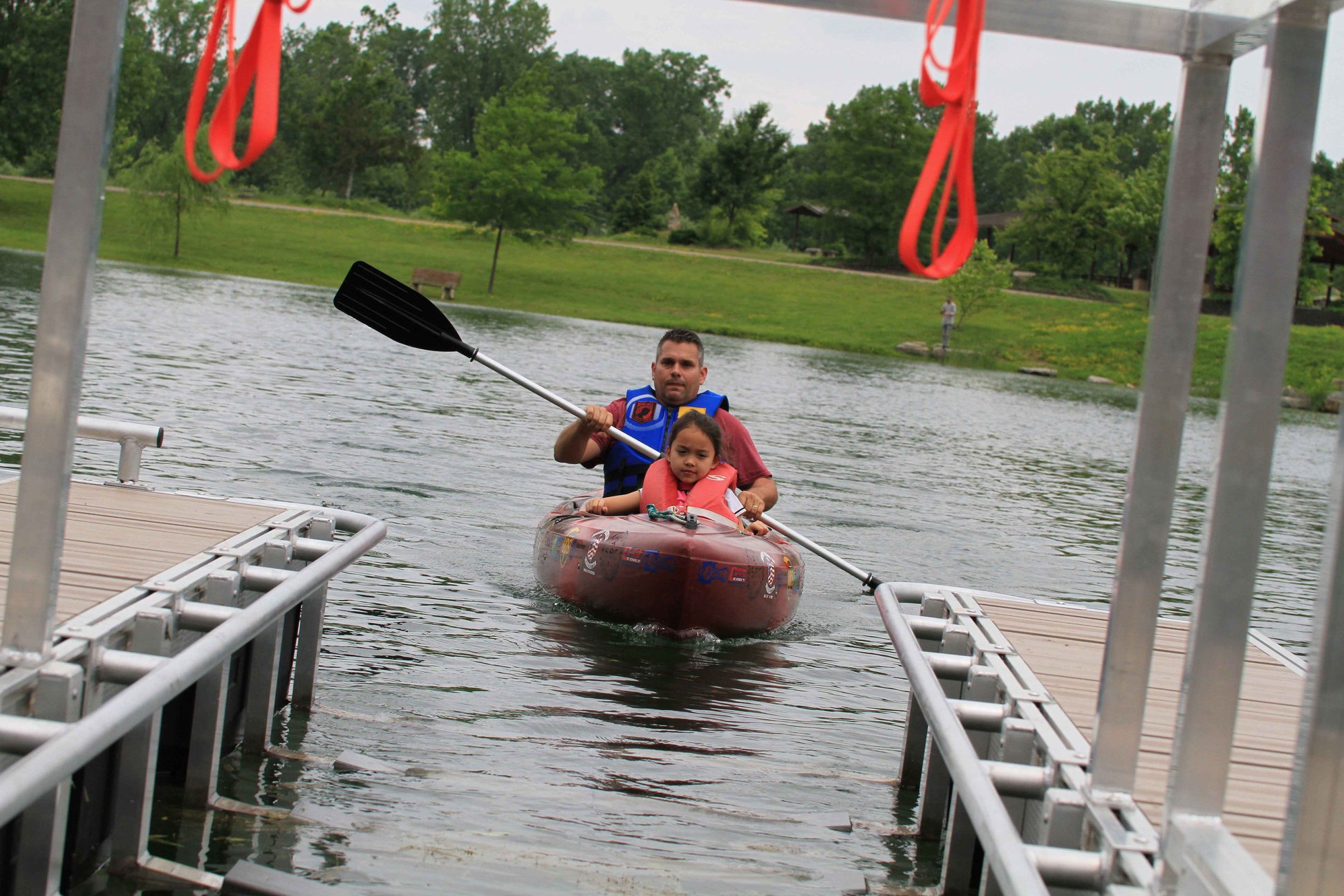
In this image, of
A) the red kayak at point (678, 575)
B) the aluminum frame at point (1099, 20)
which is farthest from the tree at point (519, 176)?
the aluminum frame at point (1099, 20)

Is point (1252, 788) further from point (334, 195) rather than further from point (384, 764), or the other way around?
point (334, 195)

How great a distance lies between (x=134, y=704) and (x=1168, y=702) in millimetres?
2798

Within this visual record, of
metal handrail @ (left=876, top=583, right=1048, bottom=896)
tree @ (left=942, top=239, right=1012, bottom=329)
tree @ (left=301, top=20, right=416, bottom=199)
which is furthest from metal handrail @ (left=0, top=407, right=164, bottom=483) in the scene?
tree @ (left=301, top=20, right=416, bottom=199)

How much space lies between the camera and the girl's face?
23.4 feet

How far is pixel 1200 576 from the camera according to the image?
2637 millimetres

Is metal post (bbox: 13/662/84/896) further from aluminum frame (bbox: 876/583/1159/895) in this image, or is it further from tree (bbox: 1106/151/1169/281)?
tree (bbox: 1106/151/1169/281)

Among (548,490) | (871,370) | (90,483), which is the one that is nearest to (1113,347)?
(871,370)

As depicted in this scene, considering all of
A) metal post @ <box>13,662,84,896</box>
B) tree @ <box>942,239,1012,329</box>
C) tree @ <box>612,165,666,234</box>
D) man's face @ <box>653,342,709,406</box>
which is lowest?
metal post @ <box>13,662,84,896</box>

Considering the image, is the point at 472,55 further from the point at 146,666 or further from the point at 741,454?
the point at 146,666

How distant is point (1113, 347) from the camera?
43.3 meters

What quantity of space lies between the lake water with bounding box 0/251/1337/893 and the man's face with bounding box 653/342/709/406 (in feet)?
4.35

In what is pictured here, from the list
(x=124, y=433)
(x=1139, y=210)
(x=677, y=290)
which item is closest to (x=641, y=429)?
(x=124, y=433)

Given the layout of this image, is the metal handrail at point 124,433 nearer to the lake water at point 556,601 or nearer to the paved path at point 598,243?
the lake water at point 556,601

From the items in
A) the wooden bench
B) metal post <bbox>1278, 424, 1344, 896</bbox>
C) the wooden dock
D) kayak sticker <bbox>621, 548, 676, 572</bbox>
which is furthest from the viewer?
the wooden bench
